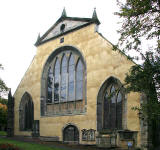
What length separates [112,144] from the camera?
1914cm

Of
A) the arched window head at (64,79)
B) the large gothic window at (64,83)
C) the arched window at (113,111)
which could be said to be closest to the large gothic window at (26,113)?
the large gothic window at (64,83)

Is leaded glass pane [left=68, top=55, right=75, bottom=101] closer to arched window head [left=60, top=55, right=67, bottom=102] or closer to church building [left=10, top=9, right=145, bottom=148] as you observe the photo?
church building [left=10, top=9, right=145, bottom=148]

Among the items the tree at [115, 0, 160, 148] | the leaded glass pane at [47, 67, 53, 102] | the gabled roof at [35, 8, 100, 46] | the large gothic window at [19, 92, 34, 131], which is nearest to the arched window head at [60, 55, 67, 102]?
the leaded glass pane at [47, 67, 53, 102]

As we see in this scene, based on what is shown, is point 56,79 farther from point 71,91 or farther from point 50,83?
point 71,91

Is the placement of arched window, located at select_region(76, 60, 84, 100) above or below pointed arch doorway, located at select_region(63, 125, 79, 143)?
above

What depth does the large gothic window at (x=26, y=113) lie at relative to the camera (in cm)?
3097

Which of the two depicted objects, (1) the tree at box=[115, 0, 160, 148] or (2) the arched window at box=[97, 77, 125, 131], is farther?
(2) the arched window at box=[97, 77, 125, 131]

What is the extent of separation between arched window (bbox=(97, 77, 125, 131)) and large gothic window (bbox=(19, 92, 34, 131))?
39.5 ft

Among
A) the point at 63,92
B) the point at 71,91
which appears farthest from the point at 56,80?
the point at 71,91

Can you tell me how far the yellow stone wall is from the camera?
66.3 feet

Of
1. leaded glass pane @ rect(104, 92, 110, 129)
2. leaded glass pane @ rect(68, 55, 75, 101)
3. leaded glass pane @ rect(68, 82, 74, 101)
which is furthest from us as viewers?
leaded glass pane @ rect(68, 55, 75, 101)

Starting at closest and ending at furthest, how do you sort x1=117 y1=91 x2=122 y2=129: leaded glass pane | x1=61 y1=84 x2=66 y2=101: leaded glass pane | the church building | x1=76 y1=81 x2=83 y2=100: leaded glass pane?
1. the church building
2. x1=117 y1=91 x2=122 y2=129: leaded glass pane
3. x1=76 y1=81 x2=83 y2=100: leaded glass pane
4. x1=61 y1=84 x2=66 y2=101: leaded glass pane

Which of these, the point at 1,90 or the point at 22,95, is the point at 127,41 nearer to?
the point at 1,90

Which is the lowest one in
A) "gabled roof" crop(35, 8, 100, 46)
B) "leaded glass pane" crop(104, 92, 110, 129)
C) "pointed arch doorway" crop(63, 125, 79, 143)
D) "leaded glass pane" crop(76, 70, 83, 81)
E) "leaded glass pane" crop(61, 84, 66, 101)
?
"pointed arch doorway" crop(63, 125, 79, 143)
